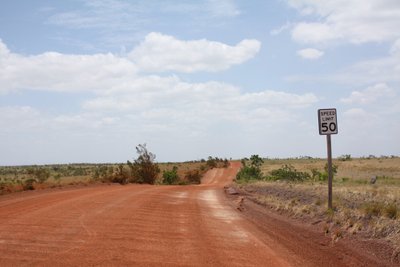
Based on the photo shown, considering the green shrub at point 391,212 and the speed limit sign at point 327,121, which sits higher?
the speed limit sign at point 327,121

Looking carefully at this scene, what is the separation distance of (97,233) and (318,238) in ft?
18.6

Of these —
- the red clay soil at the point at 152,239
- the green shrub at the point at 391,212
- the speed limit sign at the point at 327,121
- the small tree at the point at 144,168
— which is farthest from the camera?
the small tree at the point at 144,168

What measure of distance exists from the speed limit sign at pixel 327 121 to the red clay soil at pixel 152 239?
12.0 ft

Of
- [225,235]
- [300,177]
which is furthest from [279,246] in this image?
[300,177]

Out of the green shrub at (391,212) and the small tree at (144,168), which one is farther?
the small tree at (144,168)

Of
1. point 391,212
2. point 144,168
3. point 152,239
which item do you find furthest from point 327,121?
point 144,168

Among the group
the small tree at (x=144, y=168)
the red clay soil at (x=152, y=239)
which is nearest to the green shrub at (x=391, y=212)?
the red clay soil at (x=152, y=239)

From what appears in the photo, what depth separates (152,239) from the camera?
36.1ft

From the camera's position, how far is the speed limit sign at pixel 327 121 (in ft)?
57.2

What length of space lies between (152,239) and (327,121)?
29.5 ft

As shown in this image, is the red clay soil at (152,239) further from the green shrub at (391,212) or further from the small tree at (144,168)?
the small tree at (144,168)

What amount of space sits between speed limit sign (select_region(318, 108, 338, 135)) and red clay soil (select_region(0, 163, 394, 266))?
3645 millimetres

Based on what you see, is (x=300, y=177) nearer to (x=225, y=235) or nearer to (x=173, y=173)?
(x=173, y=173)

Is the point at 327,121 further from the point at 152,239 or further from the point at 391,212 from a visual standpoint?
the point at 152,239
